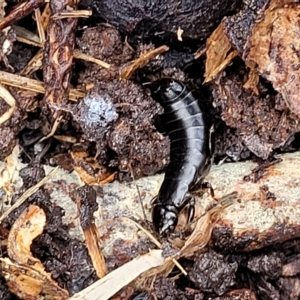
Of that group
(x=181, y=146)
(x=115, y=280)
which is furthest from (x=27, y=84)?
(x=115, y=280)

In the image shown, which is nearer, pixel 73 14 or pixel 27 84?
pixel 73 14

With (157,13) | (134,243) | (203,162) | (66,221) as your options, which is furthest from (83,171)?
(157,13)

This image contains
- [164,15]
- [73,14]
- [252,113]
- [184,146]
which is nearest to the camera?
[73,14]

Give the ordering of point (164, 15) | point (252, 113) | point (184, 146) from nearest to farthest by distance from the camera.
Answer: point (164, 15), point (252, 113), point (184, 146)

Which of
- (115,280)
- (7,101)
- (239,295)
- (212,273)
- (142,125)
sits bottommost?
(239,295)

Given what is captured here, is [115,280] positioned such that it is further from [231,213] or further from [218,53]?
[218,53]

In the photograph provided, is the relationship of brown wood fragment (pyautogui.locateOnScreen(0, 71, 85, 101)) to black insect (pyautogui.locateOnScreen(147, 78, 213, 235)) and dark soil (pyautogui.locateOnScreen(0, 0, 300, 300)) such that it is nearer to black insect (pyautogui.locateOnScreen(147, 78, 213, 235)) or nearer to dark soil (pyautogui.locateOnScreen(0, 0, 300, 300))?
dark soil (pyautogui.locateOnScreen(0, 0, 300, 300))

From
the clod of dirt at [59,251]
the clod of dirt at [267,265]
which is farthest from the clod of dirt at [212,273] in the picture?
the clod of dirt at [59,251]
